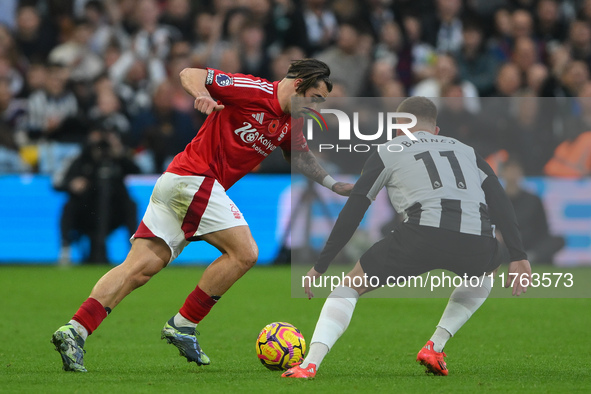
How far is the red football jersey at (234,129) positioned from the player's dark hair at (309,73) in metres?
0.20

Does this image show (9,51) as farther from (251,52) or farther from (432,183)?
(432,183)

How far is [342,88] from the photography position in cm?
1354

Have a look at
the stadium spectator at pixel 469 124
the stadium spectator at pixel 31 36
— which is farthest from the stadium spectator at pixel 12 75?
the stadium spectator at pixel 469 124

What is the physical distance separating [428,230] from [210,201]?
143 cm

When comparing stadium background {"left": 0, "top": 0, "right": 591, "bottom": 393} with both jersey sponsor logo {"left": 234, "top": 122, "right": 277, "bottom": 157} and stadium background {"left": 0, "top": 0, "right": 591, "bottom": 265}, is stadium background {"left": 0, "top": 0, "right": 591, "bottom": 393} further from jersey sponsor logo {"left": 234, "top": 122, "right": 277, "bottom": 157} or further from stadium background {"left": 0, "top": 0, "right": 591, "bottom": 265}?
jersey sponsor logo {"left": 234, "top": 122, "right": 277, "bottom": 157}

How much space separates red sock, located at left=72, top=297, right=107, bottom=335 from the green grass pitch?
30 cm

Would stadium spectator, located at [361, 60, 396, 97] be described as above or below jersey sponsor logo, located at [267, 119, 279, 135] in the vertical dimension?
below

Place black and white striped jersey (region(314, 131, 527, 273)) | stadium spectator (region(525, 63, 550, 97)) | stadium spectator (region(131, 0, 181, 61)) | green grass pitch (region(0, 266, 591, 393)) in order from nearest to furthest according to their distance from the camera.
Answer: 1. green grass pitch (region(0, 266, 591, 393))
2. black and white striped jersey (region(314, 131, 527, 273))
3. stadium spectator (region(525, 63, 550, 97))
4. stadium spectator (region(131, 0, 181, 61))

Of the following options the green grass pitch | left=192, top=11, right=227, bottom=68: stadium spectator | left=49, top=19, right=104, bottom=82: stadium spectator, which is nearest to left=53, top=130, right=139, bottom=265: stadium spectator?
the green grass pitch

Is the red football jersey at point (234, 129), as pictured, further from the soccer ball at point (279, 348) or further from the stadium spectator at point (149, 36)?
the stadium spectator at point (149, 36)

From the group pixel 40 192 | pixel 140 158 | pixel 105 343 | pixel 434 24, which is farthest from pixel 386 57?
pixel 105 343

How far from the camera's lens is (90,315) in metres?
5.80

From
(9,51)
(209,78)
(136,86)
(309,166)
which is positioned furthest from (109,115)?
(209,78)

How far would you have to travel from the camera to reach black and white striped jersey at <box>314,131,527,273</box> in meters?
5.48
